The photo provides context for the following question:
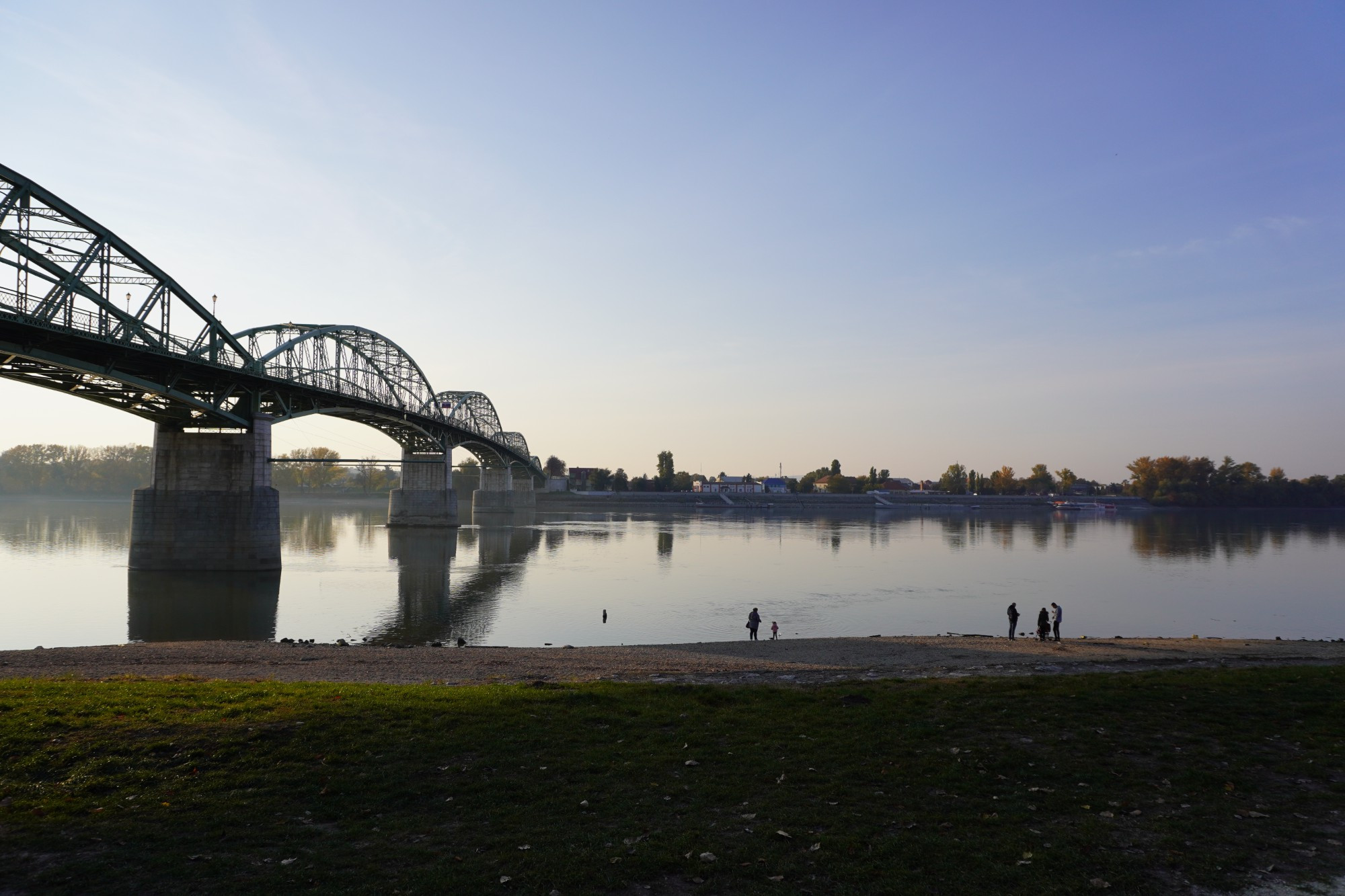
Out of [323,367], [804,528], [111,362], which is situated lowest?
[804,528]

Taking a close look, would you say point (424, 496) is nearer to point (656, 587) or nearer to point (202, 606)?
point (656, 587)

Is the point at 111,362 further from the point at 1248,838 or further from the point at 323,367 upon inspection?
the point at 1248,838

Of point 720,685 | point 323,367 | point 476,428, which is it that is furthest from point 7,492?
point 720,685

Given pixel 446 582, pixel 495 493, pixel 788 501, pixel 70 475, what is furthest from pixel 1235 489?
pixel 70 475

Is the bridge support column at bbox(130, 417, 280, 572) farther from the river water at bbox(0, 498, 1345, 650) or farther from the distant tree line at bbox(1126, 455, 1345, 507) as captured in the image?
the distant tree line at bbox(1126, 455, 1345, 507)

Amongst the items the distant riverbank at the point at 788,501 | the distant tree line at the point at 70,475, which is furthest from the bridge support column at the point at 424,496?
the distant tree line at the point at 70,475

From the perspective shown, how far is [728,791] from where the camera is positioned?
844cm

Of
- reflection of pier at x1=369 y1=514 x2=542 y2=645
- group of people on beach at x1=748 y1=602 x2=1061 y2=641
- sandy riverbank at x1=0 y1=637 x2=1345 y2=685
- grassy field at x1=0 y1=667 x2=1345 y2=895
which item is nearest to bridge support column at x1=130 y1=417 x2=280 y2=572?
reflection of pier at x1=369 y1=514 x2=542 y2=645

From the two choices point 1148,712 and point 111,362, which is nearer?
point 1148,712

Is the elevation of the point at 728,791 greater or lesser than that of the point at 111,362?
lesser

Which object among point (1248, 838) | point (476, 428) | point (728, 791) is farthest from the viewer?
point (476, 428)

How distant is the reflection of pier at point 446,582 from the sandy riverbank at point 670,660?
6717 mm

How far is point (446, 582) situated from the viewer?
45688 mm

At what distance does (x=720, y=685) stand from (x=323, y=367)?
65.9m
